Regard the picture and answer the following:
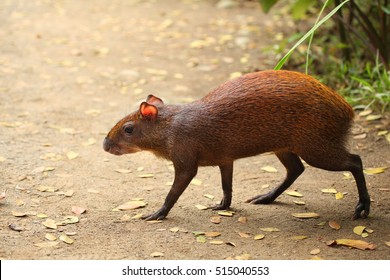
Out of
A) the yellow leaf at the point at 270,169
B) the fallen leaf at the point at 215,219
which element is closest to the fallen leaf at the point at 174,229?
the fallen leaf at the point at 215,219

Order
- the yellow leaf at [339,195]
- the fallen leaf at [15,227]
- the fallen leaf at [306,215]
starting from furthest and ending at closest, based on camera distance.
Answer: the yellow leaf at [339,195], the fallen leaf at [306,215], the fallen leaf at [15,227]

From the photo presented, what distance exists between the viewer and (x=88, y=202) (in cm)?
578

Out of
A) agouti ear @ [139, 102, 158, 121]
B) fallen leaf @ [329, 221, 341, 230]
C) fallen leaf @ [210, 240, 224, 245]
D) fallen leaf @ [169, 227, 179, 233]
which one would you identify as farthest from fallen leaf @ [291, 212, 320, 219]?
agouti ear @ [139, 102, 158, 121]

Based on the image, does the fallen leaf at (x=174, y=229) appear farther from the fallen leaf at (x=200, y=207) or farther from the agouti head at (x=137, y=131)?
the agouti head at (x=137, y=131)

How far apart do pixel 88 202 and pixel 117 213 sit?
1.17ft

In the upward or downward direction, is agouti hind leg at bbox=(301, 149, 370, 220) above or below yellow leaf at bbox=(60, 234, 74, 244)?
above

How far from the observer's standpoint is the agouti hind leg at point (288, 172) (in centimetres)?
571

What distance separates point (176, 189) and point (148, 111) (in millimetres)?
650

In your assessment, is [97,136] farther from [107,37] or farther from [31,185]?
[107,37]

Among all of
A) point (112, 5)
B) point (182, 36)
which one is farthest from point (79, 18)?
point (182, 36)

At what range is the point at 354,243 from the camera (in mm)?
4844

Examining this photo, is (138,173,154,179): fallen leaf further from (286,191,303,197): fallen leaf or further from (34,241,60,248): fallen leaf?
(34,241,60,248): fallen leaf

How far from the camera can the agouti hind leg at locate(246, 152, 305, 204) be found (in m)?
5.71

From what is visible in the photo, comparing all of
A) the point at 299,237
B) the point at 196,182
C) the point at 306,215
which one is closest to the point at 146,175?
the point at 196,182
